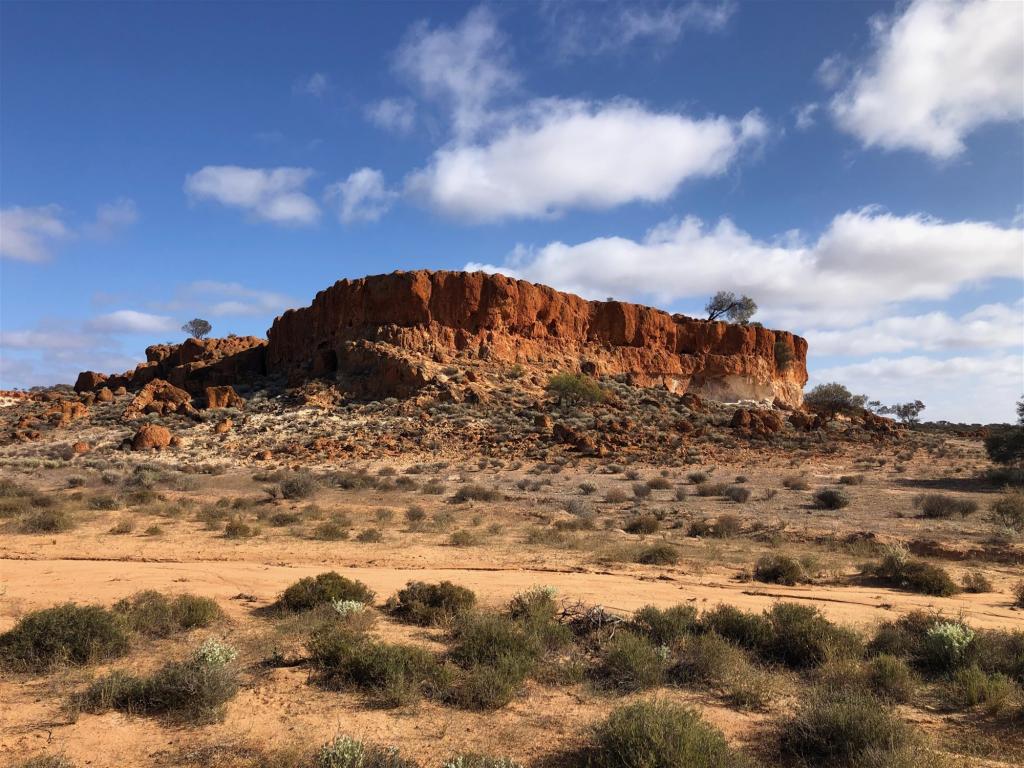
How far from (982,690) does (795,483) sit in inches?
633

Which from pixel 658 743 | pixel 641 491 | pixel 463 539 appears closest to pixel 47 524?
pixel 463 539

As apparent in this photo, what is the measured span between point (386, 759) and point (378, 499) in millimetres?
15281

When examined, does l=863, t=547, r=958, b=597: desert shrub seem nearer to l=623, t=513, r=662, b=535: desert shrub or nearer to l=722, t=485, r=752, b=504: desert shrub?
l=623, t=513, r=662, b=535: desert shrub

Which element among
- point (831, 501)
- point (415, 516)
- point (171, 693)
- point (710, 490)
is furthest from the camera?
point (710, 490)

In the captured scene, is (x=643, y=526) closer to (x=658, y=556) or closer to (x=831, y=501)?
(x=658, y=556)

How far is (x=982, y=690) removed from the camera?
16.7 ft

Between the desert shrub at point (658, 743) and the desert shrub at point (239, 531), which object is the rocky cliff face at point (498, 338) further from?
the desert shrub at point (658, 743)

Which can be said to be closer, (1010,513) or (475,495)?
(1010,513)

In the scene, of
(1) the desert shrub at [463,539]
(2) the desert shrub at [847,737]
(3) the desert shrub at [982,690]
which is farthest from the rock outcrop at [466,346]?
(2) the desert shrub at [847,737]

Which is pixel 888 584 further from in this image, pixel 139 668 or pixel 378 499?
pixel 378 499

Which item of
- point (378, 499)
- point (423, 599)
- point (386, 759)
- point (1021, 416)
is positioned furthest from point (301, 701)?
point (1021, 416)

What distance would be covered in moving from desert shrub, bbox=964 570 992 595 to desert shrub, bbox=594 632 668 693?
6191 mm

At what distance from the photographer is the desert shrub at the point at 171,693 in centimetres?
483

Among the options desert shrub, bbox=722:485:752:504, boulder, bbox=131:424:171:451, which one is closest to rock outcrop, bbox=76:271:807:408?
boulder, bbox=131:424:171:451
